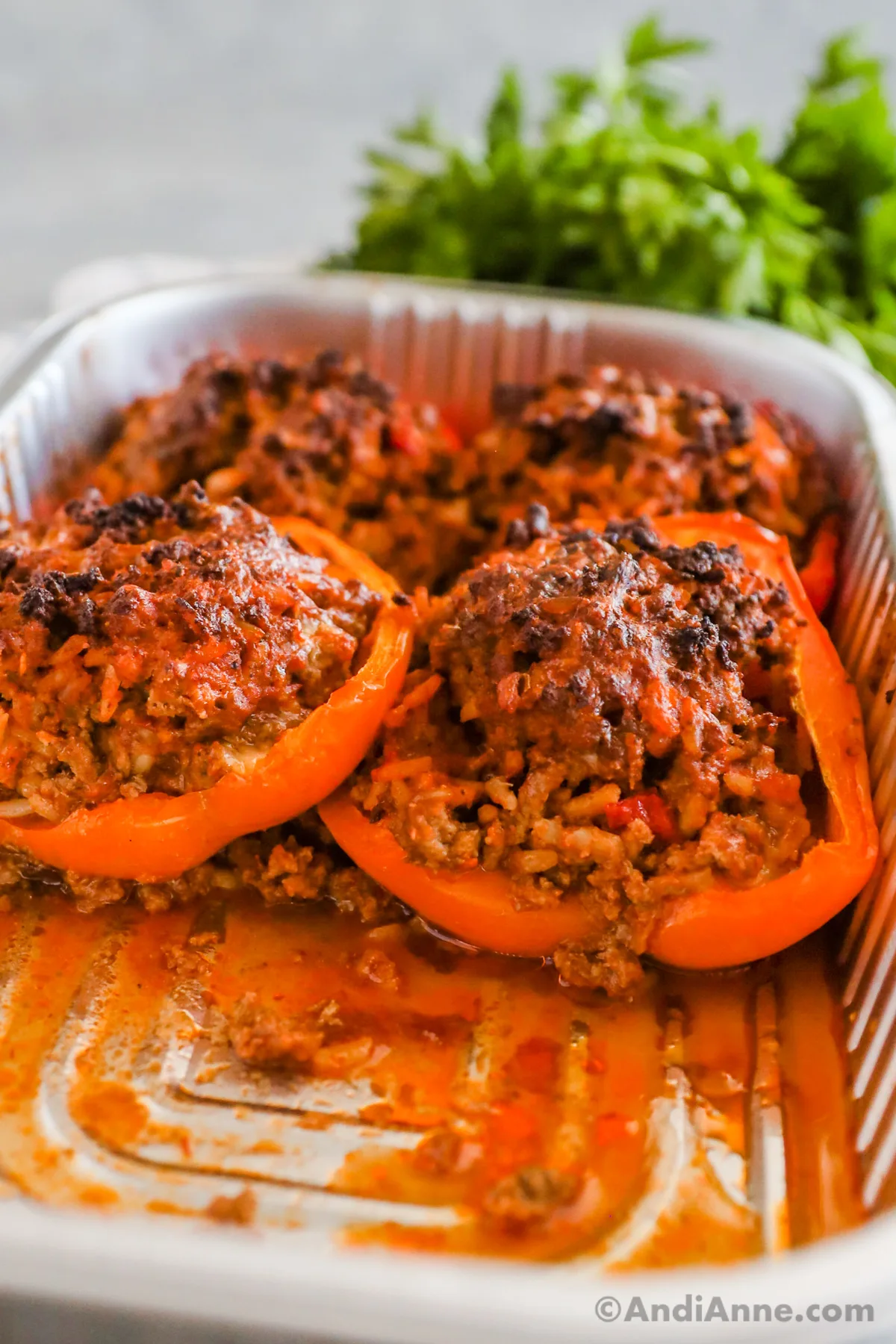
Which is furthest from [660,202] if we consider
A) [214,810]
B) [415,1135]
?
[415,1135]

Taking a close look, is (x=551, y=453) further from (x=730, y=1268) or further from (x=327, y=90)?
(x=327, y=90)

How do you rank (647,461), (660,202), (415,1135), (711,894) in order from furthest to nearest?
(660,202)
(647,461)
(711,894)
(415,1135)

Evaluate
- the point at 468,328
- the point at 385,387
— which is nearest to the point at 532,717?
the point at 385,387

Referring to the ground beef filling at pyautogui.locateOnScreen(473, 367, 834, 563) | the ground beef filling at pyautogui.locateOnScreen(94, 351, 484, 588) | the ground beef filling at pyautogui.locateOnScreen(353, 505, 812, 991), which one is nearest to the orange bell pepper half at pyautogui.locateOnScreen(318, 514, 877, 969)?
the ground beef filling at pyautogui.locateOnScreen(353, 505, 812, 991)

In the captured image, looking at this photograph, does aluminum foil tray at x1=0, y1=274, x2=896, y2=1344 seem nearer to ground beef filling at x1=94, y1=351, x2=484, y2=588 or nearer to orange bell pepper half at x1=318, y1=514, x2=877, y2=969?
orange bell pepper half at x1=318, y1=514, x2=877, y2=969

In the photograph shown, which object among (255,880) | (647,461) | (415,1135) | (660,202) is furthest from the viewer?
(660,202)

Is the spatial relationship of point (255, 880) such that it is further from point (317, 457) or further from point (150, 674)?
point (317, 457)

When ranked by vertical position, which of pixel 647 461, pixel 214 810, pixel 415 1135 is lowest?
pixel 415 1135
